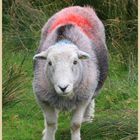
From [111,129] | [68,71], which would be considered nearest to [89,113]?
[111,129]

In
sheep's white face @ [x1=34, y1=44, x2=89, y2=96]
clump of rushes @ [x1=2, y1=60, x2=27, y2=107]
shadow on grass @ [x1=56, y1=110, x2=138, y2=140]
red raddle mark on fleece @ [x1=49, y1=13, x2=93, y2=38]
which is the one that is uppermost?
red raddle mark on fleece @ [x1=49, y1=13, x2=93, y2=38]

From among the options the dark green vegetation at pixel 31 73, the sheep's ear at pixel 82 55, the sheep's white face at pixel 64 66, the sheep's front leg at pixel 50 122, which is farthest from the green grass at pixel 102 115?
the sheep's ear at pixel 82 55

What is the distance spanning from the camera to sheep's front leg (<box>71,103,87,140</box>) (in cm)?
734

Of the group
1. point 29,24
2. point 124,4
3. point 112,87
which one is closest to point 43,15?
point 29,24

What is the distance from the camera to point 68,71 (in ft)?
22.1

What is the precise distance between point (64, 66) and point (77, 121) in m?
0.85

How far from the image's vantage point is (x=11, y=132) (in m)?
8.02

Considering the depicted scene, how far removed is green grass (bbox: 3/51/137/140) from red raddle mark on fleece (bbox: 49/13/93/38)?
3.46ft

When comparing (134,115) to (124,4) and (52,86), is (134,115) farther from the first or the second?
(124,4)

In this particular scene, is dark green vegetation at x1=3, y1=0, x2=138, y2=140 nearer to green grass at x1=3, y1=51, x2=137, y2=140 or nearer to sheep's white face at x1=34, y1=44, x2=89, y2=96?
green grass at x1=3, y1=51, x2=137, y2=140

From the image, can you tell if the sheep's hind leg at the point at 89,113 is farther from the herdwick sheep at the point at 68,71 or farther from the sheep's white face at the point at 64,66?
the sheep's white face at the point at 64,66

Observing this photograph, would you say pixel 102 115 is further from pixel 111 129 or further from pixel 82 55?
pixel 82 55

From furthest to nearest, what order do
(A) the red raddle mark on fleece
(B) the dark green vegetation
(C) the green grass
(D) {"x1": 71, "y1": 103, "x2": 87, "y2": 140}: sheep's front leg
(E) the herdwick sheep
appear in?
(A) the red raddle mark on fleece < (B) the dark green vegetation < (C) the green grass < (D) {"x1": 71, "y1": 103, "x2": 87, "y2": 140}: sheep's front leg < (E) the herdwick sheep


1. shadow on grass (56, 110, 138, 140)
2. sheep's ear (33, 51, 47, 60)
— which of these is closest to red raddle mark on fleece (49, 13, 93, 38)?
sheep's ear (33, 51, 47, 60)
